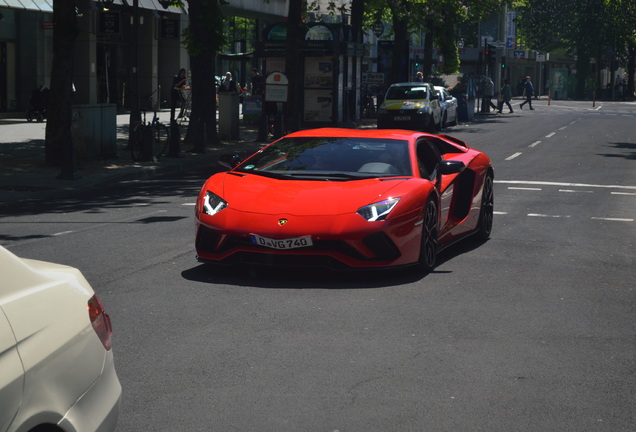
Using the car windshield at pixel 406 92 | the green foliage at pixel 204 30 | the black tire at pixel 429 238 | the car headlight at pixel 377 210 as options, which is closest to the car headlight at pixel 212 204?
the car headlight at pixel 377 210

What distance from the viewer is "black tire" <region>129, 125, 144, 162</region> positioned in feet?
74.8

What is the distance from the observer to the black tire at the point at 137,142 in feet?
74.8

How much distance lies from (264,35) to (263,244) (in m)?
28.6

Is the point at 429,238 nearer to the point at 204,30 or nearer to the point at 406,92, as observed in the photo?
the point at 204,30

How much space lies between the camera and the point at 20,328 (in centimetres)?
313

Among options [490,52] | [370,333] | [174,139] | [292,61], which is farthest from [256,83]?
[370,333]

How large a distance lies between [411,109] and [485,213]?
87.1 ft

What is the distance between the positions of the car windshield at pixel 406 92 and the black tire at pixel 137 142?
17626 millimetres

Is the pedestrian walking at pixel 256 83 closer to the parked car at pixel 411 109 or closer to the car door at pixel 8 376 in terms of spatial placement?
the parked car at pixel 411 109

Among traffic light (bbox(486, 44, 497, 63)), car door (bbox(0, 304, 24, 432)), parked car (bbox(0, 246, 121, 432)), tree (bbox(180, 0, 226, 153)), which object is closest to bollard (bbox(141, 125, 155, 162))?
tree (bbox(180, 0, 226, 153))

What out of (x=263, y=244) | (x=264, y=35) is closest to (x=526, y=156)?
(x=264, y=35)

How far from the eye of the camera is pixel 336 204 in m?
8.86

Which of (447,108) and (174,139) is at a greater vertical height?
(447,108)

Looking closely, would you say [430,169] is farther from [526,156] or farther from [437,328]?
[526,156]
